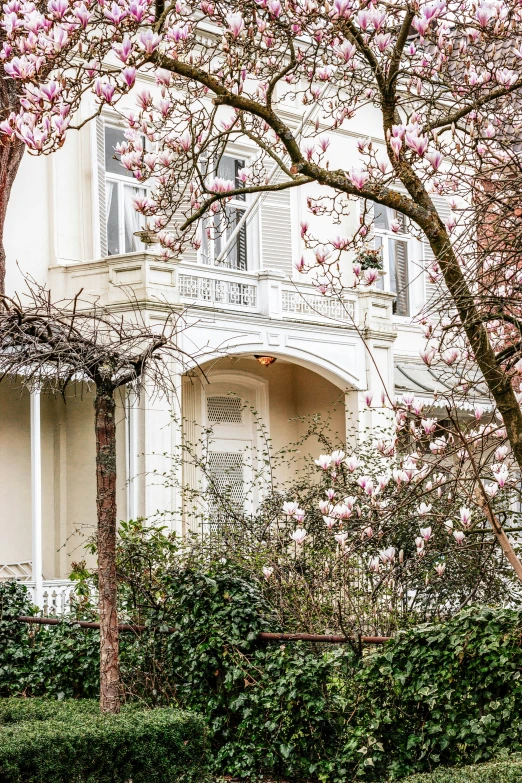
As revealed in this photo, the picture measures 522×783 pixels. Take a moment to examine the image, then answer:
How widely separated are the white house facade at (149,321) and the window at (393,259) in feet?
7.50

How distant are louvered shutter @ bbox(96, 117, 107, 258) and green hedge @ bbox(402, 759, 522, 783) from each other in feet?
32.2

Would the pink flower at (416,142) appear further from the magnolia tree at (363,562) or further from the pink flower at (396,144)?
the magnolia tree at (363,562)

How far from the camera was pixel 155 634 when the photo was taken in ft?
28.3

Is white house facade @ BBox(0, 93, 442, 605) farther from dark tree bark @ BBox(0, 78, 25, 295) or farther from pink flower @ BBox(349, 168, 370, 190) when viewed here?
pink flower @ BBox(349, 168, 370, 190)

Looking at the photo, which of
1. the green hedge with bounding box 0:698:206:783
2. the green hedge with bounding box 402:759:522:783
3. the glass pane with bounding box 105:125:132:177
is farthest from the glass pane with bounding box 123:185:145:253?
the green hedge with bounding box 402:759:522:783

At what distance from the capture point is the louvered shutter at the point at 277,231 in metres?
16.8

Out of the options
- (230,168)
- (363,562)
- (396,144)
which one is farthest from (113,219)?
(396,144)

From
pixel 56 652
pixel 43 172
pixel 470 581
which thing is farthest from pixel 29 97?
pixel 43 172

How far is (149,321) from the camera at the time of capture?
42.9ft

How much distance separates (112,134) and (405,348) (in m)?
6.28

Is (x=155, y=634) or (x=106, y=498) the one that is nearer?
(x=106, y=498)

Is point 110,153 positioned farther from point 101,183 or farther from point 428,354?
point 428,354

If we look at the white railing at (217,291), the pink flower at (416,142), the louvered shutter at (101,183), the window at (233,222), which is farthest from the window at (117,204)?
the pink flower at (416,142)

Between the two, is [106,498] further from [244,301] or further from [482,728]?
[244,301]
